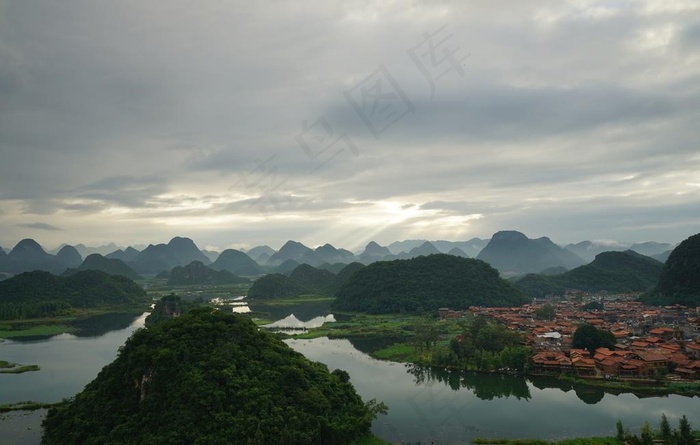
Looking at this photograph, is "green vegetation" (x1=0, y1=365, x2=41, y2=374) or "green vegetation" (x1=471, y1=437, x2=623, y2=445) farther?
"green vegetation" (x1=0, y1=365, x2=41, y2=374)

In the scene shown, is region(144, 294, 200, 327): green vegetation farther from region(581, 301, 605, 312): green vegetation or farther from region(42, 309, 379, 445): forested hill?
region(581, 301, 605, 312): green vegetation

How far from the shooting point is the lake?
19.1m

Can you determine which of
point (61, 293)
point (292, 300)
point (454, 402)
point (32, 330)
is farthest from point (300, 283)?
point (454, 402)

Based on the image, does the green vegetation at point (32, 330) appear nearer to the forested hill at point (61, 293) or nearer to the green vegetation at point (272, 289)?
the forested hill at point (61, 293)

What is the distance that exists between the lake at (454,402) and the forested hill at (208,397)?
2.58 meters

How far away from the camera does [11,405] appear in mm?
22984

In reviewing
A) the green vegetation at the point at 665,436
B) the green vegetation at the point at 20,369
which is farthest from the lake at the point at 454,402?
the green vegetation at the point at 665,436

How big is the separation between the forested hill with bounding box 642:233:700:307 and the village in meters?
2.99

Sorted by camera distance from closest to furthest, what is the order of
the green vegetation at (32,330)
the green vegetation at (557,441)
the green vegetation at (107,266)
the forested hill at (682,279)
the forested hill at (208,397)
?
the forested hill at (208,397), the green vegetation at (557,441), the green vegetation at (32,330), the forested hill at (682,279), the green vegetation at (107,266)

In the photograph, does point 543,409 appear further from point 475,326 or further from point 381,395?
point 475,326

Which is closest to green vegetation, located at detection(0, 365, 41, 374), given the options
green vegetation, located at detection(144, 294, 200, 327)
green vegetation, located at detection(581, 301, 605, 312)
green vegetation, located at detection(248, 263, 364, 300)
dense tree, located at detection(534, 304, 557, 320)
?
green vegetation, located at detection(144, 294, 200, 327)

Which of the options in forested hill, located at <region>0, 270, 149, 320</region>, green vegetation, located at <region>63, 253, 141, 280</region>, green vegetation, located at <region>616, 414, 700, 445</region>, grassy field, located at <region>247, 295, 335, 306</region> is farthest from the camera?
green vegetation, located at <region>63, 253, 141, 280</region>

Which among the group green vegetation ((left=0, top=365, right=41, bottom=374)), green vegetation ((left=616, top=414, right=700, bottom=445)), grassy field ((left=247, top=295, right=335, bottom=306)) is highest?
green vegetation ((left=0, top=365, right=41, bottom=374))

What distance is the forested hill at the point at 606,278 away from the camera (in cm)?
7669
